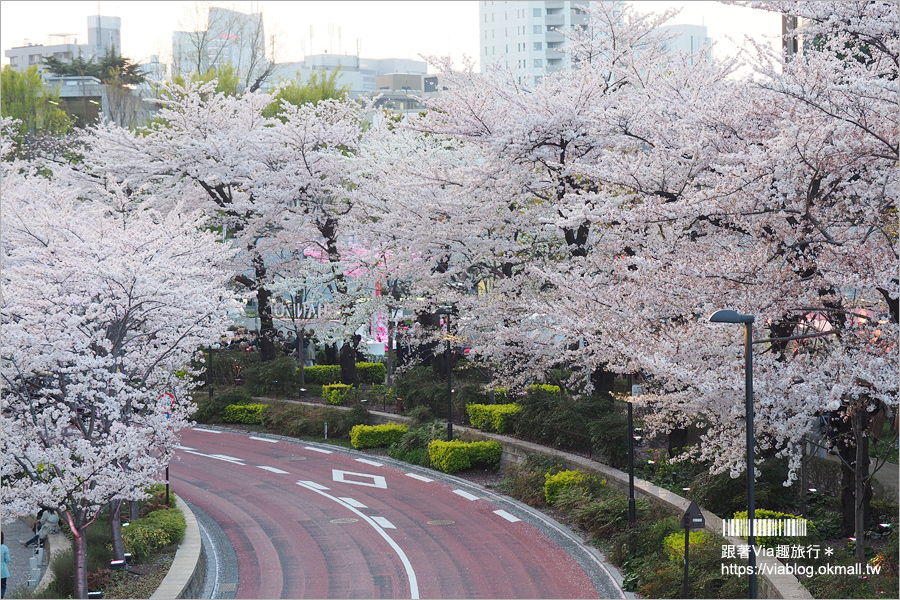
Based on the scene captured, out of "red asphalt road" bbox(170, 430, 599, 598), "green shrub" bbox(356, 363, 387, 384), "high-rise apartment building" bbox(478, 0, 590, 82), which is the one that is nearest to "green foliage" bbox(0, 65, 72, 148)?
"green shrub" bbox(356, 363, 387, 384)

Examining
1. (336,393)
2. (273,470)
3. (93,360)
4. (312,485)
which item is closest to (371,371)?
(336,393)

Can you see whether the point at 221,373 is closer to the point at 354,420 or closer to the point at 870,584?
the point at 354,420

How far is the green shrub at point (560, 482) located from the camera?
2261cm

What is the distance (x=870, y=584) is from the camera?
13.3m

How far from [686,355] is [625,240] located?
4.32 meters

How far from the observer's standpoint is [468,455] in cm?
2673

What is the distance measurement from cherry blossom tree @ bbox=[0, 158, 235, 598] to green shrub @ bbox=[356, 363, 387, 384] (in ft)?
61.0

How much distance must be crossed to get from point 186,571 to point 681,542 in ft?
29.8

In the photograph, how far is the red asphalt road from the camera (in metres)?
17.5

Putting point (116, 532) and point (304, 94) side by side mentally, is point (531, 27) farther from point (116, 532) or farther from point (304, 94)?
point (116, 532)

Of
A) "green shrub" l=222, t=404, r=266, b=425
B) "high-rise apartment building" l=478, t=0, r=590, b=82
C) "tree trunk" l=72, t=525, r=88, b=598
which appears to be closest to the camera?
"tree trunk" l=72, t=525, r=88, b=598

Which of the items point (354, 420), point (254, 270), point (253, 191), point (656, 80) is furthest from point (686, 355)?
point (254, 270)

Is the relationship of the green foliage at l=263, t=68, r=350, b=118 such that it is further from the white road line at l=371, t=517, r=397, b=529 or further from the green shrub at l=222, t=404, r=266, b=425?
the white road line at l=371, t=517, r=397, b=529

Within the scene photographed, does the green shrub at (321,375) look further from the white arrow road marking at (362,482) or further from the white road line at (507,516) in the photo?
the white road line at (507,516)
